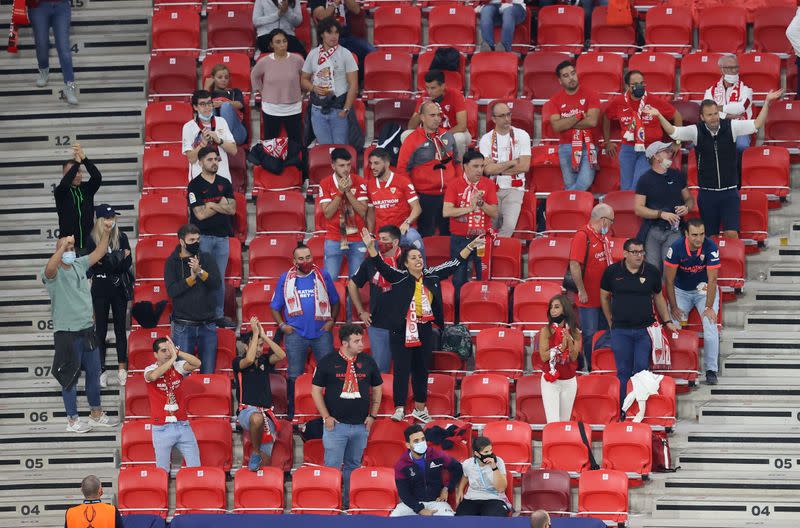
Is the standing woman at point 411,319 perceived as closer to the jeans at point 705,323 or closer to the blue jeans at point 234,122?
the jeans at point 705,323

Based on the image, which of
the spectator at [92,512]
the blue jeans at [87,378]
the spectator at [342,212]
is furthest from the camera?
the spectator at [342,212]

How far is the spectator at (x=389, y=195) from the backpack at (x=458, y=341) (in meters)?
0.99

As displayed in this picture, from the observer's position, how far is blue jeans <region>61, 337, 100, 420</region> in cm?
1742

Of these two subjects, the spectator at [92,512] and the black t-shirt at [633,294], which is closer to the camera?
the spectator at [92,512]

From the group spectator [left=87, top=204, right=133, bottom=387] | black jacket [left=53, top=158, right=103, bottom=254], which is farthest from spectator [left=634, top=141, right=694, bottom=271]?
black jacket [left=53, top=158, right=103, bottom=254]

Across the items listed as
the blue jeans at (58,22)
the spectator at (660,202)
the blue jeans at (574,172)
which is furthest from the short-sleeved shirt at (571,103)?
the blue jeans at (58,22)

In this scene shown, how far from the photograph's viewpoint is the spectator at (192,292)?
17.4 metres

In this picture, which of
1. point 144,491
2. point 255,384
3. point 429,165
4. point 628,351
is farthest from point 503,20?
point 144,491

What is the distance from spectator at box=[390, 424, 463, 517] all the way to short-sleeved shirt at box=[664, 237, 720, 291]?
3.19 m

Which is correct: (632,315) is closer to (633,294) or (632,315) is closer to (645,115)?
(633,294)

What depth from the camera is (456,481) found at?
52.3 ft

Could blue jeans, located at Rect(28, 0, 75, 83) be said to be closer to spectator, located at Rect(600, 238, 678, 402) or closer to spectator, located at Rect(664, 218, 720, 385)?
spectator, located at Rect(600, 238, 678, 402)

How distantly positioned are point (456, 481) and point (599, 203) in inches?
153

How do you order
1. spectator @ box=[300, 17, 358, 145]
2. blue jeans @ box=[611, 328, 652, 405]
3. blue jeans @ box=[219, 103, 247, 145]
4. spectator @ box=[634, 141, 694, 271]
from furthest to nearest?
spectator @ box=[300, 17, 358, 145] < blue jeans @ box=[219, 103, 247, 145] < spectator @ box=[634, 141, 694, 271] < blue jeans @ box=[611, 328, 652, 405]
